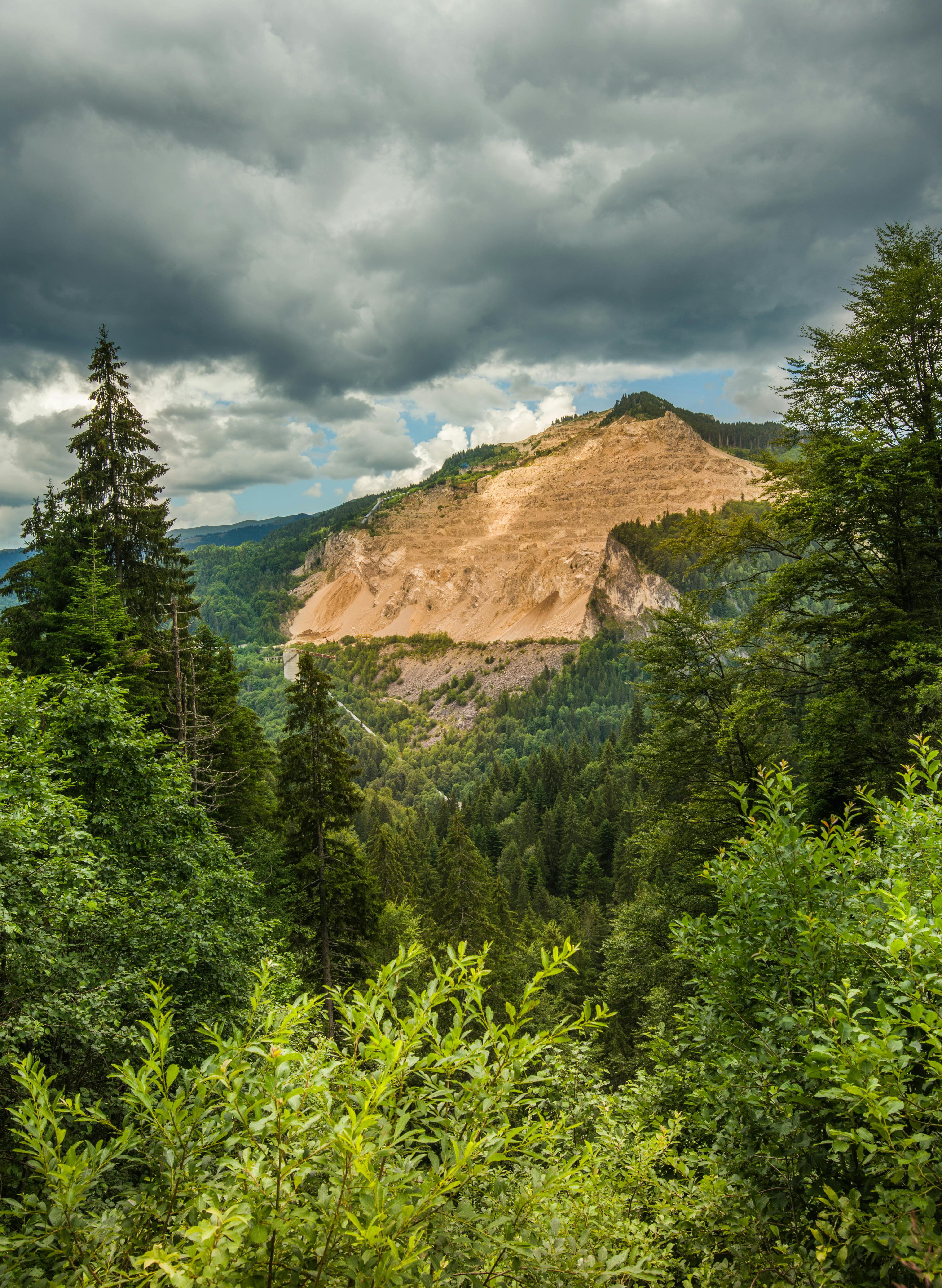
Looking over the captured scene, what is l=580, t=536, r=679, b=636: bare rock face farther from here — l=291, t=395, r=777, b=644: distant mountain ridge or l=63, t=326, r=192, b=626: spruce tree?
l=63, t=326, r=192, b=626: spruce tree

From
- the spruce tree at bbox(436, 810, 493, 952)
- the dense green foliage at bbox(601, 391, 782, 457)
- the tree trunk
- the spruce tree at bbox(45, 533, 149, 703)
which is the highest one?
the dense green foliage at bbox(601, 391, 782, 457)

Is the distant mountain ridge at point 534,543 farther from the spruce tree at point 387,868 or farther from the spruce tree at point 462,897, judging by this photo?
the spruce tree at point 462,897

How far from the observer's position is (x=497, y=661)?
13275 cm

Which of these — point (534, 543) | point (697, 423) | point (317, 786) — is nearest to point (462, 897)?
point (317, 786)

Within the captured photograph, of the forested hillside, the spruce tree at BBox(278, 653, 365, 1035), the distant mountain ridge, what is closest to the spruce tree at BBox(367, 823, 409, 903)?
the forested hillside

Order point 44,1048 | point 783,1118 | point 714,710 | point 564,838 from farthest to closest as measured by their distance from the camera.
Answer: point 564,838, point 714,710, point 44,1048, point 783,1118

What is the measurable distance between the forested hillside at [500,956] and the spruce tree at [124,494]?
12cm

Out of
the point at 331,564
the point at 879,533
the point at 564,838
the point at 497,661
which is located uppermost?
the point at 331,564

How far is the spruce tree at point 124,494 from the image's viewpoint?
19.9 meters

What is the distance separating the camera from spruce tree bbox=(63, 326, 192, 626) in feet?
65.3

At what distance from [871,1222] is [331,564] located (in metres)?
200

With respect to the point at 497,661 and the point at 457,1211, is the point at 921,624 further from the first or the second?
the point at 497,661

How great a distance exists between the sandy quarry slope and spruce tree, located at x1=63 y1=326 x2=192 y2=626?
11417cm

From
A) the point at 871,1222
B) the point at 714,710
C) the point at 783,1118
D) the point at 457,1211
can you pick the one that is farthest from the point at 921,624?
the point at 457,1211
